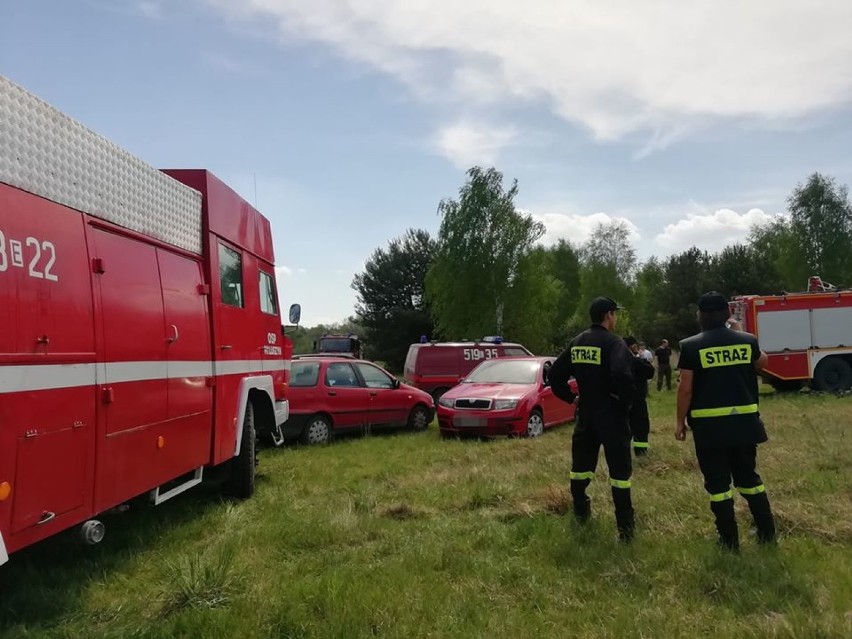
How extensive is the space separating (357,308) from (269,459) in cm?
4201

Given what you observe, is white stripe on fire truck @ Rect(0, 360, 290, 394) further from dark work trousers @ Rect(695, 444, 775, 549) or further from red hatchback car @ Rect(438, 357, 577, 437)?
red hatchback car @ Rect(438, 357, 577, 437)

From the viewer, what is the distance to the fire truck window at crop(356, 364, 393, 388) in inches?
485

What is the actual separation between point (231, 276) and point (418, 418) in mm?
7070

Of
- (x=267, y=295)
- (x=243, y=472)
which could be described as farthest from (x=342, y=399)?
(x=243, y=472)

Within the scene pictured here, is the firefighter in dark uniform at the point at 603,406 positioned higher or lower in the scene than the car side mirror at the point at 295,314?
lower

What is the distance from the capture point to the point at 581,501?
18.2 feet

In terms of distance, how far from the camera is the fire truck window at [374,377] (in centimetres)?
1231

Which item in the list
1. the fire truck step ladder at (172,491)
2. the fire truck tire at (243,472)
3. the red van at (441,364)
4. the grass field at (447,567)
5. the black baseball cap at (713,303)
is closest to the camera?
the grass field at (447,567)

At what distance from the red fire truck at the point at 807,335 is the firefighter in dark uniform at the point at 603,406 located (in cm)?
1437

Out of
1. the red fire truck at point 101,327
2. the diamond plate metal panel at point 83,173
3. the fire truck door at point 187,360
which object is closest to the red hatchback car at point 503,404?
the red fire truck at point 101,327

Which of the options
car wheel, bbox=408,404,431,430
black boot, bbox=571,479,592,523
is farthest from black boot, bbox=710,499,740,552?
car wheel, bbox=408,404,431,430

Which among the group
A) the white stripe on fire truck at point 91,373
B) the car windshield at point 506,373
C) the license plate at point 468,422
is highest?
the white stripe on fire truck at point 91,373

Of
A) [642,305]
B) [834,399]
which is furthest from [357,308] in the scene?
[834,399]

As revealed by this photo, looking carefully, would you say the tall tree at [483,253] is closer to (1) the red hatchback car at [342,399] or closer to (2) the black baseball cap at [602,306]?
(1) the red hatchback car at [342,399]
